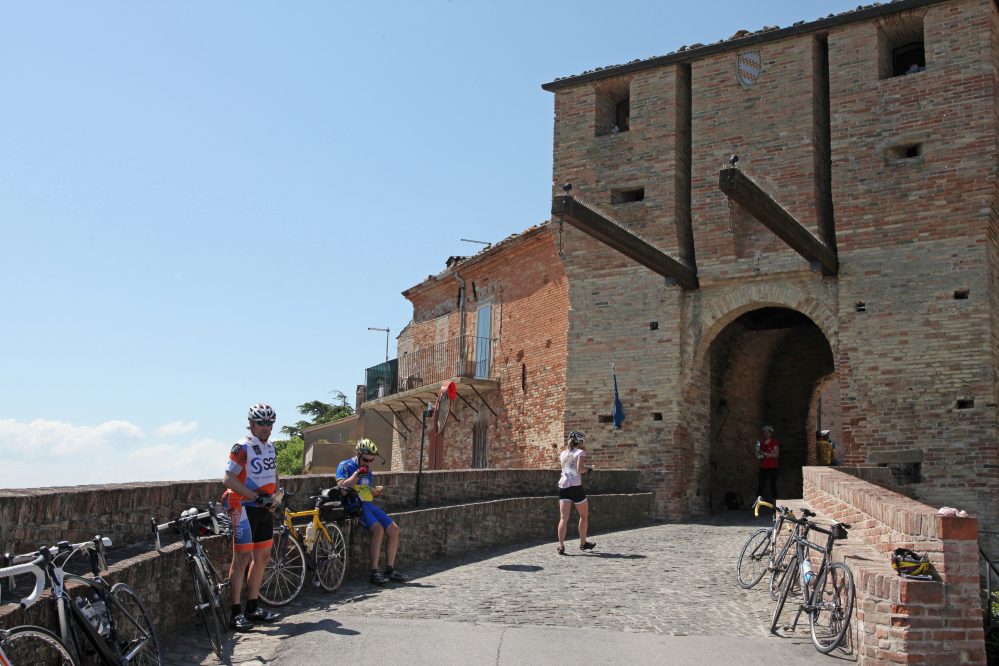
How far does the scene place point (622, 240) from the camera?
47.3 ft

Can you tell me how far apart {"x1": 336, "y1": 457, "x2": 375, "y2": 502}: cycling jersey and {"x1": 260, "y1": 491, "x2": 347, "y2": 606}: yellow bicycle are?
25 cm

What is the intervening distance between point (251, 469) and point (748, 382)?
14.1m

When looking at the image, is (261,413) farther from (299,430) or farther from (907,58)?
(299,430)

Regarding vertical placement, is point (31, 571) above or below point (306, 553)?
above

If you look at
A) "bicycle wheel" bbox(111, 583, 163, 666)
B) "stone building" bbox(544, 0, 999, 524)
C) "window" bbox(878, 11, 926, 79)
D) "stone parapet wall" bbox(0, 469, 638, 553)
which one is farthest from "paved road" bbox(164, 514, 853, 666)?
"window" bbox(878, 11, 926, 79)

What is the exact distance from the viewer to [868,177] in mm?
14703

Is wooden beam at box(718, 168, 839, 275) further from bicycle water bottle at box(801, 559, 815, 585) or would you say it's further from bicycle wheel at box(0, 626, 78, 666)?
bicycle wheel at box(0, 626, 78, 666)

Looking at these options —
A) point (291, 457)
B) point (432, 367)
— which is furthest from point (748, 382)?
point (291, 457)

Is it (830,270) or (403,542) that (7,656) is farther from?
(830,270)

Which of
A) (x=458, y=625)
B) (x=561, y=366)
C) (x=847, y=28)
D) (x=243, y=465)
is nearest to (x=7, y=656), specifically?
(x=243, y=465)

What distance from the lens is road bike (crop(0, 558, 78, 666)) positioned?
13.8 feet

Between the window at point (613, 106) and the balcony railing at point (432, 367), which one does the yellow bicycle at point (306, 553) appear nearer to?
the window at point (613, 106)

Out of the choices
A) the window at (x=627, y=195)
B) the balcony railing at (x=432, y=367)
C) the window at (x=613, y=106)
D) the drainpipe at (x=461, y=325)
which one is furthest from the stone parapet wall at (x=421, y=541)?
the drainpipe at (x=461, y=325)

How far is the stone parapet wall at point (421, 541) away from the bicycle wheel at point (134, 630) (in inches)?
7.0
